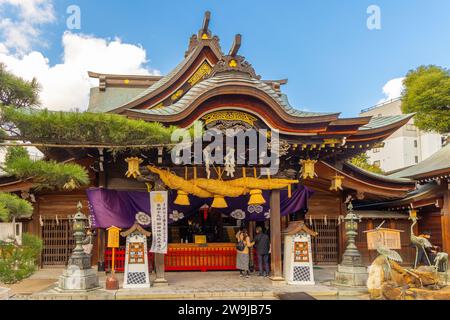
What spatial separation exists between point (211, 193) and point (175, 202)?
1048mm

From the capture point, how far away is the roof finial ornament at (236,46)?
11188mm

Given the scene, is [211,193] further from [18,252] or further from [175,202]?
[18,252]

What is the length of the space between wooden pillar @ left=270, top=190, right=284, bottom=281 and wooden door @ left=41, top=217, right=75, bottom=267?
725 cm

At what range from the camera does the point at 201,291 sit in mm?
9992

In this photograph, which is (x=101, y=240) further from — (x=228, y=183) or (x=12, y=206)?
(x=12, y=206)

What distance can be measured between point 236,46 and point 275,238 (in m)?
5.40

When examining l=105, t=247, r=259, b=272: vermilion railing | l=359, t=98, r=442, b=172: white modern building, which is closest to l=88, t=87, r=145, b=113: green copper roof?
l=105, t=247, r=259, b=272: vermilion railing

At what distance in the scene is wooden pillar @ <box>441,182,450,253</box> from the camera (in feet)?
48.0

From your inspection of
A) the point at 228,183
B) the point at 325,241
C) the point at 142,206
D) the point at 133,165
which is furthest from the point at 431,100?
the point at 133,165
